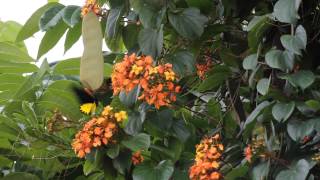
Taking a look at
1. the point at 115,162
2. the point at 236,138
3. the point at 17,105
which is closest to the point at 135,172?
the point at 115,162

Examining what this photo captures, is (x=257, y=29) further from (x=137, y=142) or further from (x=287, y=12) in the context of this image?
(x=137, y=142)

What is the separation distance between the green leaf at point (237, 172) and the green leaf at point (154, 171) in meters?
0.14

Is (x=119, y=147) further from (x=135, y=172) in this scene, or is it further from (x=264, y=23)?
(x=264, y=23)

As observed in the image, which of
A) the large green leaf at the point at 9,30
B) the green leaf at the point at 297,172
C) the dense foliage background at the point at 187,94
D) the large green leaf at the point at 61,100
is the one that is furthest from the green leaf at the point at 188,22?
the large green leaf at the point at 9,30

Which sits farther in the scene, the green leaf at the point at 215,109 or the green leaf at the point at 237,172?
the green leaf at the point at 215,109

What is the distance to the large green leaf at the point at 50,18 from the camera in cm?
140

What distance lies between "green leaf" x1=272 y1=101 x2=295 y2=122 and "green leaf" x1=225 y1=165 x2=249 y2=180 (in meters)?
0.13

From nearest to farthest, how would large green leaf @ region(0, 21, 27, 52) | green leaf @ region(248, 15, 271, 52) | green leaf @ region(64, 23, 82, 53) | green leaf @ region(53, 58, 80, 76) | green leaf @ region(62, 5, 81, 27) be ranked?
green leaf @ region(248, 15, 271, 52) < green leaf @ region(62, 5, 81, 27) < green leaf @ region(64, 23, 82, 53) < green leaf @ region(53, 58, 80, 76) < large green leaf @ region(0, 21, 27, 52)

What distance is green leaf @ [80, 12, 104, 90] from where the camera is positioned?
113cm

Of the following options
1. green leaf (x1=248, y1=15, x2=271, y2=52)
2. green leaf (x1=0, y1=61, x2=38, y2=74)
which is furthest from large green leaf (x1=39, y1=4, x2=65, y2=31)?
green leaf (x1=248, y1=15, x2=271, y2=52)

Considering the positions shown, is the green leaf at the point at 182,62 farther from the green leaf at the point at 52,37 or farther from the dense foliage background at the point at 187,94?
the green leaf at the point at 52,37

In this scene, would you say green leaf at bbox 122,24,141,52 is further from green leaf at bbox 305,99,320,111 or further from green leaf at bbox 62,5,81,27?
green leaf at bbox 305,99,320,111

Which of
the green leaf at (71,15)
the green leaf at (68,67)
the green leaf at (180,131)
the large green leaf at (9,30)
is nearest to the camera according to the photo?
the green leaf at (180,131)

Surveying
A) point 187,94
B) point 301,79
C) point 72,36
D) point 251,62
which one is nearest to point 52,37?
point 72,36
